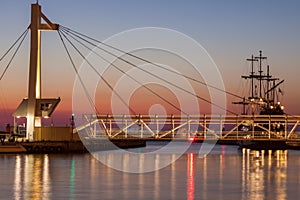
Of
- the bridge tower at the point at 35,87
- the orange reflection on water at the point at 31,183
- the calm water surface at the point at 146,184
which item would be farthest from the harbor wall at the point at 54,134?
the orange reflection on water at the point at 31,183

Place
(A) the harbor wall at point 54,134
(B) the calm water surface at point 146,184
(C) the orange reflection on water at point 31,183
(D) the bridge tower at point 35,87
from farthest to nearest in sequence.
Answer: (A) the harbor wall at point 54,134 < (D) the bridge tower at point 35,87 < (B) the calm water surface at point 146,184 < (C) the orange reflection on water at point 31,183

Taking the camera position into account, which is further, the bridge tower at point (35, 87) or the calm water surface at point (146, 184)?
the bridge tower at point (35, 87)

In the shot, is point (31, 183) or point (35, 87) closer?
point (31, 183)

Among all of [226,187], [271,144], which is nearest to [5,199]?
[226,187]

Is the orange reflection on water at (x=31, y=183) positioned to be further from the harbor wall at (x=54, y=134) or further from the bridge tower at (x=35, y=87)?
the harbor wall at (x=54, y=134)

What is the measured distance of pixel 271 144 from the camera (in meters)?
121

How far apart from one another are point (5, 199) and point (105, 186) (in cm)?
744

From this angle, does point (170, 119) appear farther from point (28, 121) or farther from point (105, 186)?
point (105, 186)

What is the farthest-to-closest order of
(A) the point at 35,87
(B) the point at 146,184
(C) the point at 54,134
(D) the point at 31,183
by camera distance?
(C) the point at 54,134
(A) the point at 35,87
(B) the point at 146,184
(D) the point at 31,183

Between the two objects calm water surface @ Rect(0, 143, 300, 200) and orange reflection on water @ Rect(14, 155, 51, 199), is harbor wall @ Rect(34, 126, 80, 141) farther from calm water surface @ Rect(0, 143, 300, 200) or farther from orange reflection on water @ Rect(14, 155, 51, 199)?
orange reflection on water @ Rect(14, 155, 51, 199)

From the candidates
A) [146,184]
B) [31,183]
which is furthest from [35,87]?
[146,184]

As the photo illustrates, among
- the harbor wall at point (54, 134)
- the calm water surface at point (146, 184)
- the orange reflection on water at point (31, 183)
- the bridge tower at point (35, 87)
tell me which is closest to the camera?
the orange reflection on water at point (31, 183)

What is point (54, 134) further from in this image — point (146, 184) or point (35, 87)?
point (146, 184)

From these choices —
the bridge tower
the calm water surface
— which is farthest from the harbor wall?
the calm water surface
